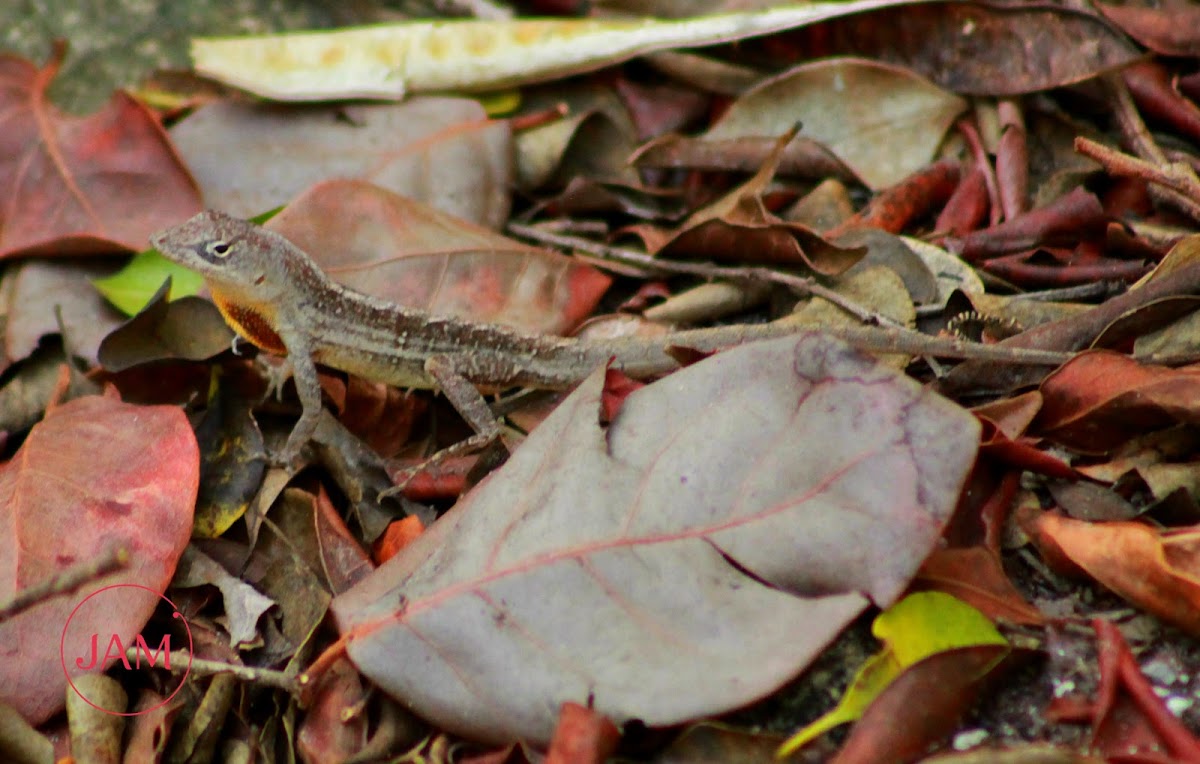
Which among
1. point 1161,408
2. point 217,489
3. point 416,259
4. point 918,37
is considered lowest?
point 217,489

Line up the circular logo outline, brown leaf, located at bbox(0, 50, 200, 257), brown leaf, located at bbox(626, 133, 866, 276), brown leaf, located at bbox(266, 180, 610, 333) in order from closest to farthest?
1. the circular logo outline
2. brown leaf, located at bbox(626, 133, 866, 276)
3. brown leaf, located at bbox(266, 180, 610, 333)
4. brown leaf, located at bbox(0, 50, 200, 257)

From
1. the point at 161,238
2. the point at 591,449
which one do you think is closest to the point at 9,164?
the point at 161,238

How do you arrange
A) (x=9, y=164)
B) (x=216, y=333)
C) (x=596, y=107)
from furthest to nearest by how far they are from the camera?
(x=596, y=107)
(x=9, y=164)
(x=216, y=333)

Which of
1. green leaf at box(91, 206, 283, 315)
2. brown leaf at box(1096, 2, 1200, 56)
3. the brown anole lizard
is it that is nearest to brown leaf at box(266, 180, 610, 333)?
the brown anole lizard

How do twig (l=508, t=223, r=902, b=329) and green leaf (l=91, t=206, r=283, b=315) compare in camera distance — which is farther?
green leaf (l=91, t=206, r=283, b=315)

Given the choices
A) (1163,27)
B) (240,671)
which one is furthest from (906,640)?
(1163,27)

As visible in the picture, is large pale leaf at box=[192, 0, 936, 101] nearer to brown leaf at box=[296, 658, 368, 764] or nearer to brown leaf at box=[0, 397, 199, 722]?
brown leaf at box=[0, 397, 199, 722]

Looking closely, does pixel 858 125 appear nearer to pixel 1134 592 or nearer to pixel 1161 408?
pixel 1161 408
